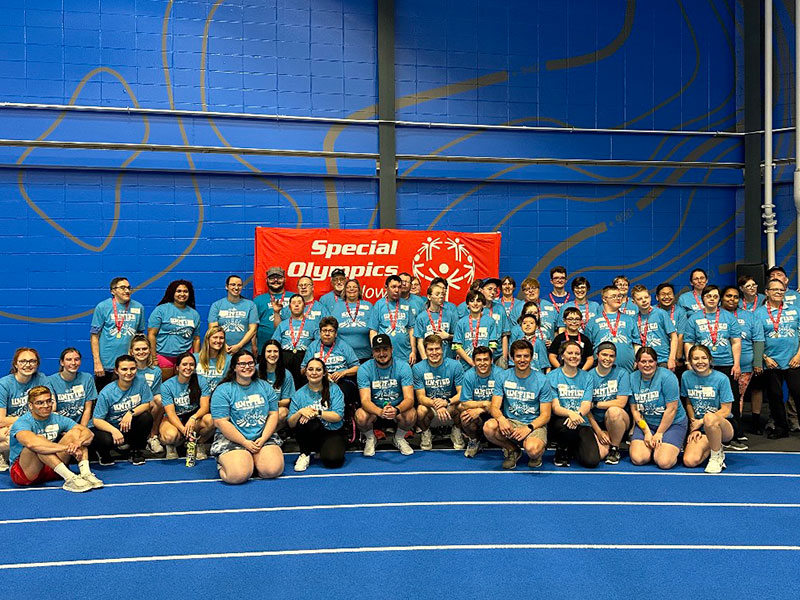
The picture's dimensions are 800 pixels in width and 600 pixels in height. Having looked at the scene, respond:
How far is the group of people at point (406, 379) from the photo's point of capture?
22.5 ft

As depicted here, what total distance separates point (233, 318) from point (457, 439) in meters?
3.24

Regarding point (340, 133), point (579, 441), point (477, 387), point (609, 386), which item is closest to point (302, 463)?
point (477, 387)

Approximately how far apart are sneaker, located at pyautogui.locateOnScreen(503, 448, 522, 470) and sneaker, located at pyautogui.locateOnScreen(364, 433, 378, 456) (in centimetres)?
152

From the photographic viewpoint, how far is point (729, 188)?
12.0 meters

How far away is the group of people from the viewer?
6.87 metres

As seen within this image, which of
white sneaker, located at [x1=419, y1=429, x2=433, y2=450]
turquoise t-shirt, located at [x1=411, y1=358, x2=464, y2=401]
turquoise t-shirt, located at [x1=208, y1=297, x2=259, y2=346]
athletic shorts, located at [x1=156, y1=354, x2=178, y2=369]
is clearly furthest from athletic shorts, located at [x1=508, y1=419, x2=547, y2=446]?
athletic shorts, located at [x1=156, y1=354, x2=178, y2=369]

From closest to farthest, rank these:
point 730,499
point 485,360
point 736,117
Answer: point 730,499 → point 485,360 → point 736,117

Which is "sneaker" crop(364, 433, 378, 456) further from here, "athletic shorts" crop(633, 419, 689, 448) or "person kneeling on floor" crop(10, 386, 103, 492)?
"athletic shorts" crop(633, 419, 689, 448)

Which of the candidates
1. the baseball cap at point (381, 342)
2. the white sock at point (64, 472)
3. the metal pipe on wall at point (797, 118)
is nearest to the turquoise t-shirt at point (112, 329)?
the white sock at point (64, 472)

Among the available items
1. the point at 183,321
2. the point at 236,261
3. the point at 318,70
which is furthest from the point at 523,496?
the point at 318,70

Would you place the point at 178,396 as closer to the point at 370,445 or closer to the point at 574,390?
the point at 370,445

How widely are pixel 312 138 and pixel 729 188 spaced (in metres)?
7.44

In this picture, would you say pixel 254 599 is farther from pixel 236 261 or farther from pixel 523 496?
pixel 236 261

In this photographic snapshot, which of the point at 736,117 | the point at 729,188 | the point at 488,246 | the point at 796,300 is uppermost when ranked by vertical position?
the point at 736,117
